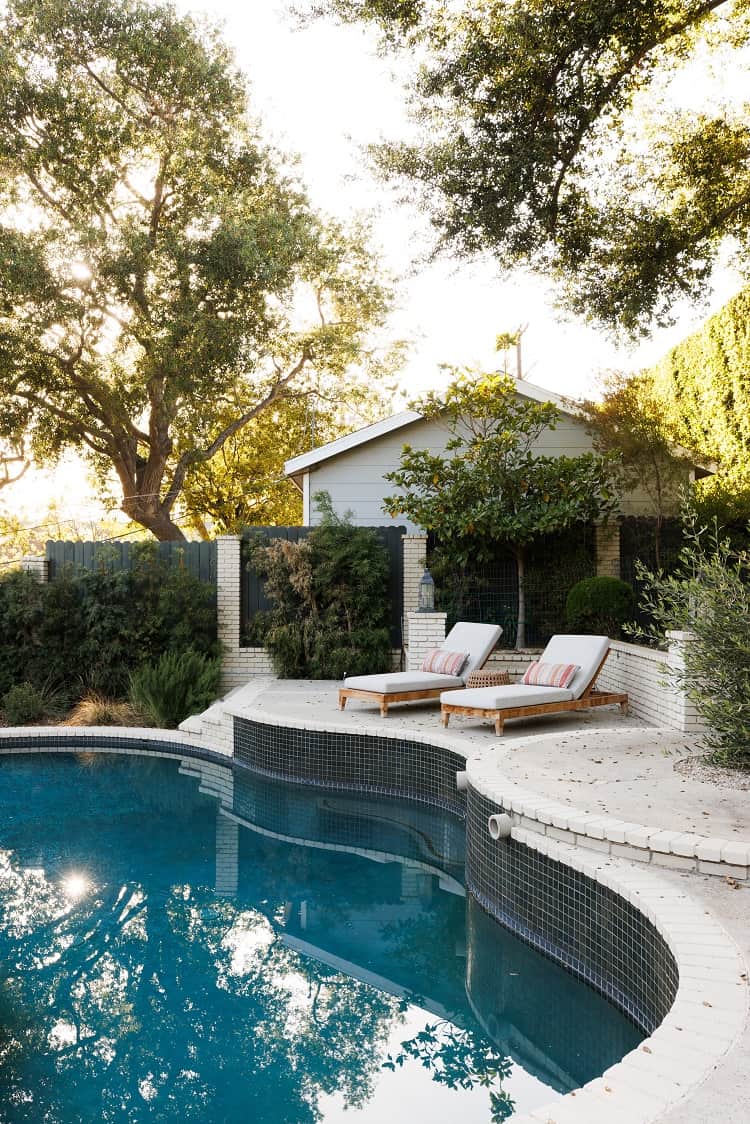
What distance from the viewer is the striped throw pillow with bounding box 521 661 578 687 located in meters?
8.71

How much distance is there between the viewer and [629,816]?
16.1 feet

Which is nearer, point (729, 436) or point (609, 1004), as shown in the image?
point (609, 1004)

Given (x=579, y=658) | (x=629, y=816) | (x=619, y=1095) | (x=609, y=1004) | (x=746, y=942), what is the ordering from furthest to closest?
(x=579, y=658)
(x=629, y=816)
(x=609, y=1004)
(x=746, y=942)
(x=619, y=1095)

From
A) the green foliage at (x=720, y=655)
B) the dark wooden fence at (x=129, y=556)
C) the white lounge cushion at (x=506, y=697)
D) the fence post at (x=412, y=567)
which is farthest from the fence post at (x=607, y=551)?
the green foliage at (x=720, y=655)

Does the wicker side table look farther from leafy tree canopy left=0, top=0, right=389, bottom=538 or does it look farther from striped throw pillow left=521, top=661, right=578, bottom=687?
leafy tree canopy left=0, top=0, right=389, bottom=538

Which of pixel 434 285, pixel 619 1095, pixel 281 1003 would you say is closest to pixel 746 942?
pixel 619 1095

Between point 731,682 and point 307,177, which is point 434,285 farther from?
point 307,177

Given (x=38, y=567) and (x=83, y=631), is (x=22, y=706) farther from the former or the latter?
(x=38, y=567)

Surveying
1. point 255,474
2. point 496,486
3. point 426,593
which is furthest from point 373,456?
point 255,474

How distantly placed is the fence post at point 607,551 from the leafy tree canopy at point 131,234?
9.23 meters

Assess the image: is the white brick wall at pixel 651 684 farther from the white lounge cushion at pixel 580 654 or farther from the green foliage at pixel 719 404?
the green foliage at pixel 719 404

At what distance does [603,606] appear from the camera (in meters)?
11.4

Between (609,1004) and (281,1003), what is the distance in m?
1.55

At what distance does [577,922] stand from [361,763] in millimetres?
3932
